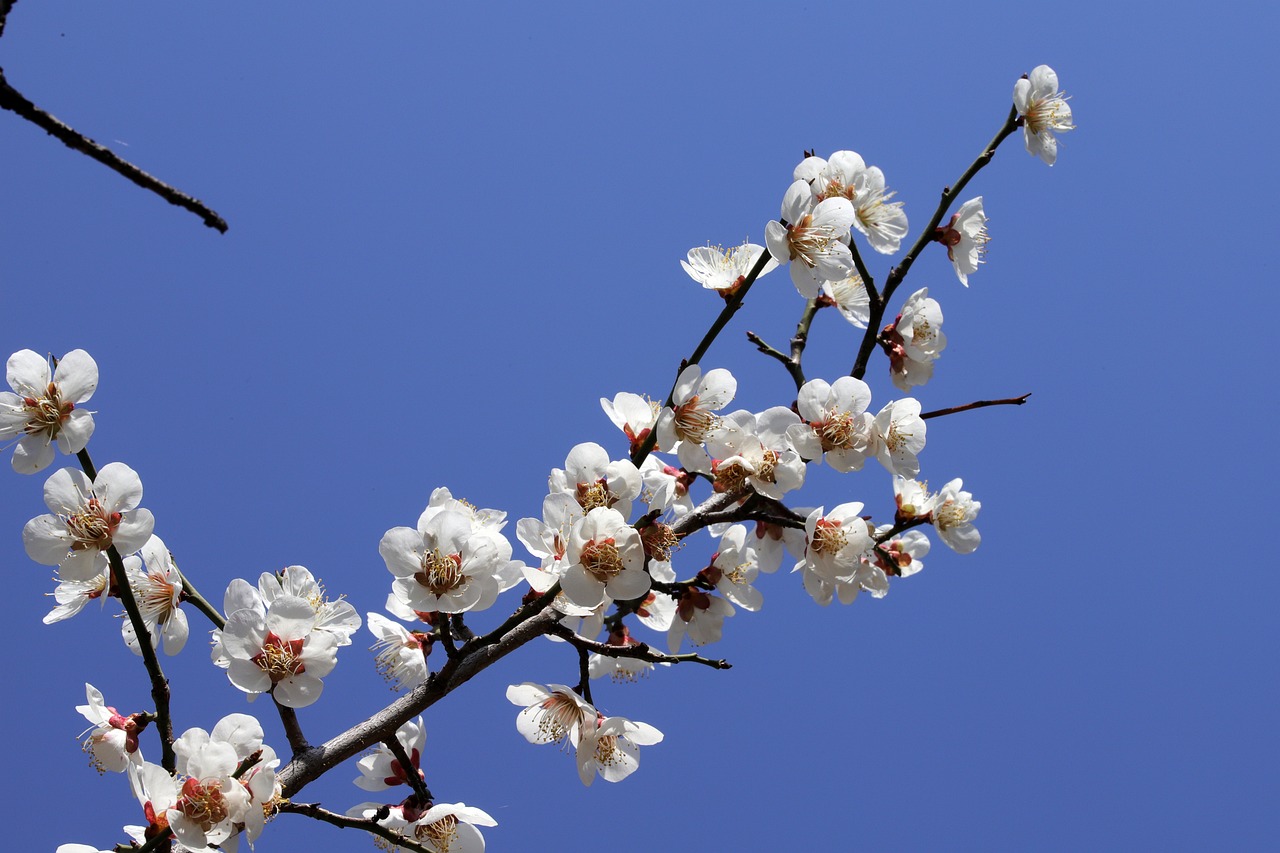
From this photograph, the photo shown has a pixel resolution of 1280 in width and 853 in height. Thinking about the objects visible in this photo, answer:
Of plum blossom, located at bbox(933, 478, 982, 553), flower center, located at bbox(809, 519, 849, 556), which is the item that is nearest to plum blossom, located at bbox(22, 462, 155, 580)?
flower center, located at bbox(809, 519, 849, 556)

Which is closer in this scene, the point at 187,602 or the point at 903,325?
the point at 187,602

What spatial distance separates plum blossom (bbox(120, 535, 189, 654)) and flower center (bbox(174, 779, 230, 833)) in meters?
0.42

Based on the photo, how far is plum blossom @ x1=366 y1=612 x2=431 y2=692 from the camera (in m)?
2.09

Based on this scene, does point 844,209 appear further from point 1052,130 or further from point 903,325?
point 1052,130

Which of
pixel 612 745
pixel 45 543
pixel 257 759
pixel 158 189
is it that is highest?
pixel 45 543

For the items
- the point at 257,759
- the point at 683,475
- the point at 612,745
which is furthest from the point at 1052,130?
the point at 257,759

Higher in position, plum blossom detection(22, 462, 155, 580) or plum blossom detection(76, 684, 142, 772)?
plum blossom detection(22, 462, 155, 580)

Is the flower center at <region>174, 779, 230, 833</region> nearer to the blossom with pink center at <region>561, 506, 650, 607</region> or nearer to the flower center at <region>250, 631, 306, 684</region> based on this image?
the flower center at <region>250, 631, 306, 684</region>

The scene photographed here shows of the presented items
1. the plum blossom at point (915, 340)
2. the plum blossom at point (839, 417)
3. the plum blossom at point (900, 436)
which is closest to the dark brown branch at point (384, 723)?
the plum blossom at point (839, 417)

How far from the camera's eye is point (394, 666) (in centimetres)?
211

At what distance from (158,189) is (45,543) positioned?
107 centimetres

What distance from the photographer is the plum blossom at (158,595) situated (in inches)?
74.5

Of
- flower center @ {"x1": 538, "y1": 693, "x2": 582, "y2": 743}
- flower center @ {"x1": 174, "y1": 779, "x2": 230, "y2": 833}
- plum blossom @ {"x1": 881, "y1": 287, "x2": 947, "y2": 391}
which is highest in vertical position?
plum blossom @ {"x1": 881, "y1": 287, "x2": 947, "y2": 391}

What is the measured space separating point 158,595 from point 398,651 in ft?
1.68
